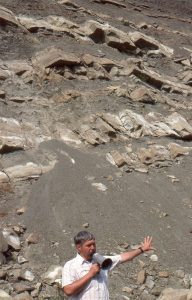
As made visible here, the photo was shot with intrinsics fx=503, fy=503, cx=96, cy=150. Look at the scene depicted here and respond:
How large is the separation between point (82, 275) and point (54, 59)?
25.6 feet

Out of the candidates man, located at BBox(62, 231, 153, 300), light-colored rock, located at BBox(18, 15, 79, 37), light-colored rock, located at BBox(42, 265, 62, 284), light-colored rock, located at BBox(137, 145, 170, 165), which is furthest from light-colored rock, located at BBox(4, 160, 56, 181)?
light-colored rock, located at BBox(18, 15, 79, 37)

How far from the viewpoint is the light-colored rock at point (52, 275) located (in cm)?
619

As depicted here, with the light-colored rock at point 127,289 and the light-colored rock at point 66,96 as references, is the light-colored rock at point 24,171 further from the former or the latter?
the light-colored rock at point 127,289

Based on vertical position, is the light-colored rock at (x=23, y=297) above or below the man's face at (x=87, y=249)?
below

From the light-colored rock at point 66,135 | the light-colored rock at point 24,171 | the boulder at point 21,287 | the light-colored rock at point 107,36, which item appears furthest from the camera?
the light-colored rock at point 107,36

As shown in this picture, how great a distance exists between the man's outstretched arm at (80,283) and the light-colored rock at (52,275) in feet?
7.34

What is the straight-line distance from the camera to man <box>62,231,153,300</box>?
400 centimetres

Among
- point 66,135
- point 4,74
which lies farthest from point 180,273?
point 4,74

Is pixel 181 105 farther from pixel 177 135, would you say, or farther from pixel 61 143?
pixel 61 143

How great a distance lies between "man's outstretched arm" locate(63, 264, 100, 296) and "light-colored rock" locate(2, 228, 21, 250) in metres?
2.91

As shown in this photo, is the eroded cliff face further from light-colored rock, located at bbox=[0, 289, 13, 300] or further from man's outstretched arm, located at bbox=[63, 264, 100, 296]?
man's outstretched arm, located at bbox=[63, 264, 100, 296]

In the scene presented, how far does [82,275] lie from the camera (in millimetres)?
4102

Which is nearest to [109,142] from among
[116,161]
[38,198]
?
[116,161]

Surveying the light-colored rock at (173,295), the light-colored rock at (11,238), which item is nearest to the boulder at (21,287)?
the light-colored rock at (11,238)
